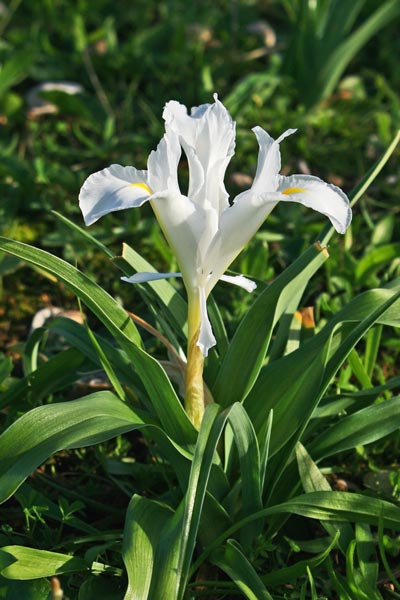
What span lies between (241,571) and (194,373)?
1.36ft

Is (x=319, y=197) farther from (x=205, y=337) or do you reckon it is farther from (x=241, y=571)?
(x=241, y=571)

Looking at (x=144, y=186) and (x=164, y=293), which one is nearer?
(x=144, y=186)

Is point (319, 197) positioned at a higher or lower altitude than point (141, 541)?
higher

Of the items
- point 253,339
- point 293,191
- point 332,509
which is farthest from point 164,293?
point 332,509

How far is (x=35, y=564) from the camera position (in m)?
1.57

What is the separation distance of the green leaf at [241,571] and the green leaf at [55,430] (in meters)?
0.33

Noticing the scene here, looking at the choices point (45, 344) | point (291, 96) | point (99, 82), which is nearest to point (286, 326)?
point (45, 344)

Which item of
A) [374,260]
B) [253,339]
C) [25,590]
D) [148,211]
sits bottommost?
[25,590]

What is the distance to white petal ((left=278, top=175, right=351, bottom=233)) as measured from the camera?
4.85 feet

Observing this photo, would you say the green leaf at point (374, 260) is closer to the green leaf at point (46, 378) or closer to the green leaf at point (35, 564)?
the green leaf at point (46, 378)

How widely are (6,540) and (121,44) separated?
2896 millimetres

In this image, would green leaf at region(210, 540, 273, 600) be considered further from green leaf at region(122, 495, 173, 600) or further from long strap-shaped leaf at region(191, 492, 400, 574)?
green leaf at region(122, 495, 173, 600)

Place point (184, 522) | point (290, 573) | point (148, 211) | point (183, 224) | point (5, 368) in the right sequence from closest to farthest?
point (184, 522) → point (183, 224) → point (290, 573) → point (5, 368) → point (148, 211)

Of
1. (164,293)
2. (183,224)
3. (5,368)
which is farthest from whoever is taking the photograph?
(5,368)
